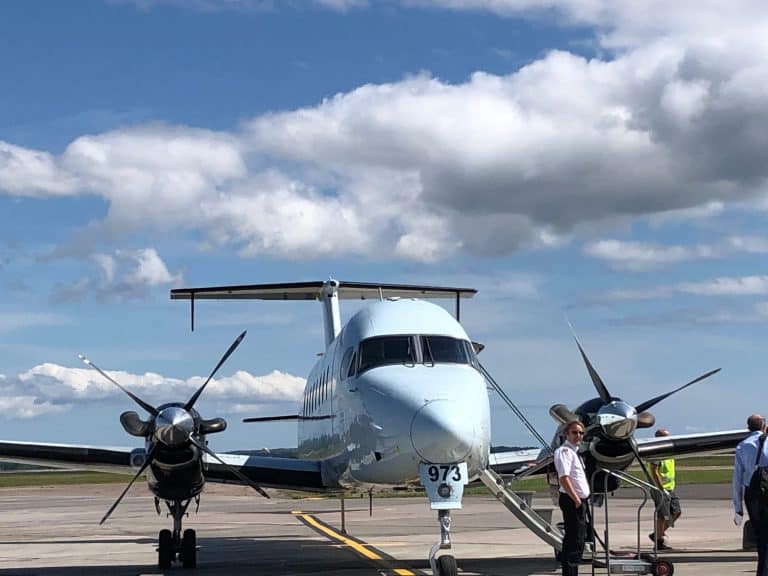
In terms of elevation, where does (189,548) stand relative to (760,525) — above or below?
below

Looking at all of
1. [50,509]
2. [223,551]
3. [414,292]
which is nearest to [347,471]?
[223,551]

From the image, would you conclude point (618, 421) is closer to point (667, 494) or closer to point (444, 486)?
point (667, 494)

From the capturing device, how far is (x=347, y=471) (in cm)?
1491

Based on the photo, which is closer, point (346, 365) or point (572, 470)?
point (572, 470)

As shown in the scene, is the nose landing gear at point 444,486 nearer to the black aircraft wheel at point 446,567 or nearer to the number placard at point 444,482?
the number placard at point 444,482

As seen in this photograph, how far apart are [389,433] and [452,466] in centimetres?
89

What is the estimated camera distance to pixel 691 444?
17844 millimetres

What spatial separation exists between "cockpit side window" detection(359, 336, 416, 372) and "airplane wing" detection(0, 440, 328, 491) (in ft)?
10.9

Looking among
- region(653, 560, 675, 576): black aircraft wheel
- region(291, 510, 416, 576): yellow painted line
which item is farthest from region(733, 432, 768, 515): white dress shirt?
region(291, 510, 416, 576): yellow painted line

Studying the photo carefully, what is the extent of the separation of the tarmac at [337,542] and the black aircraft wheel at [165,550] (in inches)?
7.5

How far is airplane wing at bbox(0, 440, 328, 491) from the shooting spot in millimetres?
16766

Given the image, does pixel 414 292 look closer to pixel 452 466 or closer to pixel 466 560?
pixel 466 560

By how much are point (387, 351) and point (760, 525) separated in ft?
16.4

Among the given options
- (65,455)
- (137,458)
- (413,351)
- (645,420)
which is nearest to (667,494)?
(645,420)
